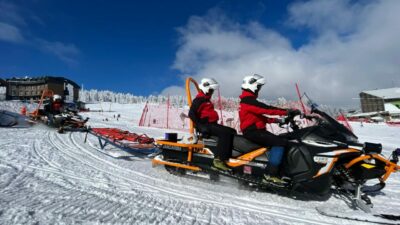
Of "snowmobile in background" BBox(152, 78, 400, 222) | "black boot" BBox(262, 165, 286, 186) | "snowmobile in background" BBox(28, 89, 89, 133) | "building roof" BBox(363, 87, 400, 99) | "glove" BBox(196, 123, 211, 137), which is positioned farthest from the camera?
"building roof" BBox(363, 87, 400, 99)

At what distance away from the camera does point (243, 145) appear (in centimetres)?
503

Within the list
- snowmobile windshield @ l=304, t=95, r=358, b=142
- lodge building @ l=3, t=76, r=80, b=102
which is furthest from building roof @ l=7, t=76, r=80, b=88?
snowmobile windshield @ l=304, t=95, r=358, b=142

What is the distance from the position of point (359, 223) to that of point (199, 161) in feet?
9.15

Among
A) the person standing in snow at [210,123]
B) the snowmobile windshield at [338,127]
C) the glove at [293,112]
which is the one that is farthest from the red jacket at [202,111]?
the snowmobile windshield at [338,127]

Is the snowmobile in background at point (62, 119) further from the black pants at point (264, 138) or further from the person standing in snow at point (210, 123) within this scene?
the black pants at point (264, 138)

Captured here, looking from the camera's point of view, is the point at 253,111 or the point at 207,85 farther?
the point at 207,85

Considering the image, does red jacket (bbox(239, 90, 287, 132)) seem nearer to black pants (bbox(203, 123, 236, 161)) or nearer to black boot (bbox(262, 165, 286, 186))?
black pants (bbox(203, 123, 236, 161))

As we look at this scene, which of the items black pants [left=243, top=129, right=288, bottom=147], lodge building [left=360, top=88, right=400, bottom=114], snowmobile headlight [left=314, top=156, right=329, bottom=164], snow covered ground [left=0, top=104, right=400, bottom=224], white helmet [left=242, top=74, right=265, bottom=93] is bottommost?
snow covered ground [left=0, top=104, right=400, bottom=224]

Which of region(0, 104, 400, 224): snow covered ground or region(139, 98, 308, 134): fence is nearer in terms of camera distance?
region(0, 104, 400, 224): snow covered ground

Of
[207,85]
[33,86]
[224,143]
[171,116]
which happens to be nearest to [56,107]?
[171,116]

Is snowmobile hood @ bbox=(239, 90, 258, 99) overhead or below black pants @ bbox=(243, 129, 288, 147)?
overhead

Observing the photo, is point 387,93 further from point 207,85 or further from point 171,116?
point 207,85

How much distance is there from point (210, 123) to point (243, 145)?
80cm

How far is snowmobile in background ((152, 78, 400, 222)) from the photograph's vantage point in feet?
14.1
